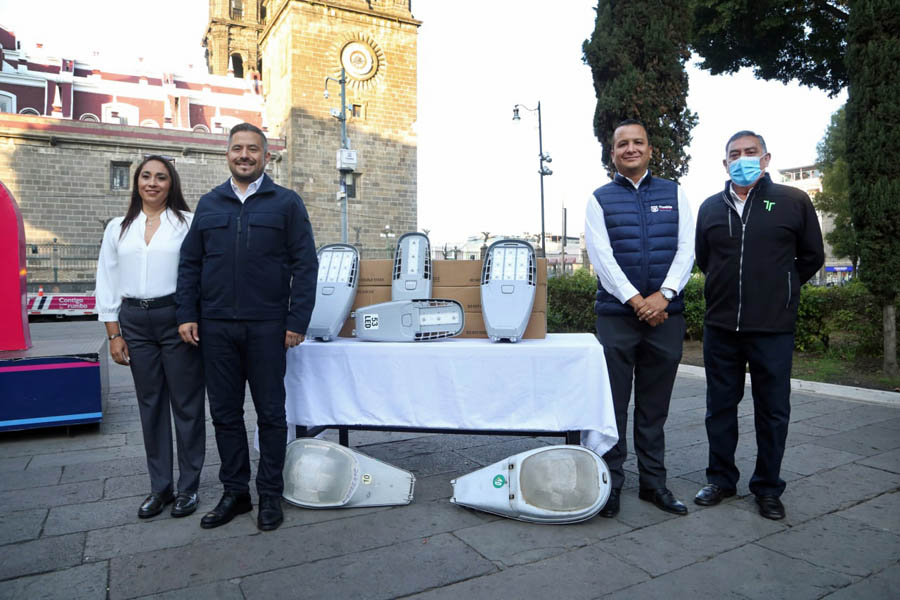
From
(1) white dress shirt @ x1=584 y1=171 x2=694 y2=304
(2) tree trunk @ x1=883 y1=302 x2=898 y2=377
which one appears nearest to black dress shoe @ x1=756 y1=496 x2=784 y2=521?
(1) white dress shirt @ x1=584 y1=171 x2=694 y2=304

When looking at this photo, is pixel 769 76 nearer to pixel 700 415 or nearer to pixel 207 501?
pixel 700 415

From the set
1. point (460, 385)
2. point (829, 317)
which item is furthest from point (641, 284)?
point (829, 317)

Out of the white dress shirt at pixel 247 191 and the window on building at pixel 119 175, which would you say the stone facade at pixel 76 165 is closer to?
the window on building at pixel 119 175

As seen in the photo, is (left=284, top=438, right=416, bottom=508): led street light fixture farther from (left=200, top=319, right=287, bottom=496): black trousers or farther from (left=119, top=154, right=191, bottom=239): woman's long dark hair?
(left=119, top=154, right=191, bottom=239): woman's long dark hair

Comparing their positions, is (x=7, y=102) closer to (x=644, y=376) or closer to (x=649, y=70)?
(x=649, y=70)

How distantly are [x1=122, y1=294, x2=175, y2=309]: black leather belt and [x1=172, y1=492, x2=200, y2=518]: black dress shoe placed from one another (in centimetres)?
102

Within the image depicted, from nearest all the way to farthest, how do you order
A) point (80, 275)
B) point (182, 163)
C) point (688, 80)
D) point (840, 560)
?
point (840, 560)
point (688, 80)
point (80, 275)
point (182, 163)

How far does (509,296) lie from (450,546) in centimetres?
127

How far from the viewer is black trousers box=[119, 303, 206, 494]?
3104 millimetres

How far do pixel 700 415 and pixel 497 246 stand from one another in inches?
125

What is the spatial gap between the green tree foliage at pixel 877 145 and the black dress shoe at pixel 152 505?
286 inches

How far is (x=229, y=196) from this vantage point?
10.0 ft

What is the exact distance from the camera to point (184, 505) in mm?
3145

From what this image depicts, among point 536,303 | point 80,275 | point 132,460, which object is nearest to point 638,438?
point 536,303
